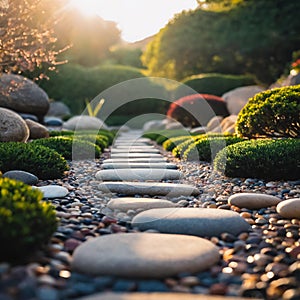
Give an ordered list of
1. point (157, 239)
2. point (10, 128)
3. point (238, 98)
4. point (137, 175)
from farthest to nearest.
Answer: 1. point (238, 98)
2. point (10, 128)
3. point (137, 175)
4. point (157, 239)

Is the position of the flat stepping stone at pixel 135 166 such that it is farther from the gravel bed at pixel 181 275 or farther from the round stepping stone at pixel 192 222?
the round stepping stone at pixel 192 222

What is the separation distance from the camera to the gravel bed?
6.15 feet

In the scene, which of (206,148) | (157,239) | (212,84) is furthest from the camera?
(212,84)

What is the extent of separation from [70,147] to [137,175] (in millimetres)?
1990

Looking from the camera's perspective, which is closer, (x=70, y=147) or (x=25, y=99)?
(x=70, y=147)

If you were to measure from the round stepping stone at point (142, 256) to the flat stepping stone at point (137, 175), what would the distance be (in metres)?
2.30

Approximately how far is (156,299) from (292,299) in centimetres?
66

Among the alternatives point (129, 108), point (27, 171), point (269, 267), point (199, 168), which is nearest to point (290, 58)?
point (129, 108)

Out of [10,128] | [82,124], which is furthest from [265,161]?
[82,124]

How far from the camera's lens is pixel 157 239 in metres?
2.46

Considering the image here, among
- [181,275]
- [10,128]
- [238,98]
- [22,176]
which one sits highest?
[238,98]

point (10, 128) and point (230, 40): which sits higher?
point (230, 40)

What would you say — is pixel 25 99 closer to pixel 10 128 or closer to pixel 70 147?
pixel 10 128

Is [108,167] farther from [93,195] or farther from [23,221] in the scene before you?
[23,221]
